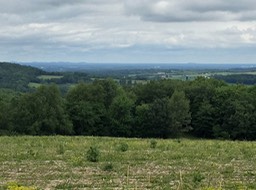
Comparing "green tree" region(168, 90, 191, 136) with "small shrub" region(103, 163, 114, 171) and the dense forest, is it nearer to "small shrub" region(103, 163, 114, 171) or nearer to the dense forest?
the dense forest

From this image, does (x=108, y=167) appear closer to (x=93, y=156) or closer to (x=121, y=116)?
(x=93, y=156)

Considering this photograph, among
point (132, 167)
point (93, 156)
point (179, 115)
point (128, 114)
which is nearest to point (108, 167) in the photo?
point (132, 167)

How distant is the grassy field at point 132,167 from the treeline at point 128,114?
46.8 m

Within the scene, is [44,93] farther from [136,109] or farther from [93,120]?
[136,109]

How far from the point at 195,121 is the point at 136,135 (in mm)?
10133

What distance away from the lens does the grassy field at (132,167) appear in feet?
46.8

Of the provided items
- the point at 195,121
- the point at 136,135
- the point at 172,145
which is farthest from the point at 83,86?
the point at 172,145

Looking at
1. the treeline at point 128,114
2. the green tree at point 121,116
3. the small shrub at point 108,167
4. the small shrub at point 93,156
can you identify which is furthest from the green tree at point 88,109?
the small shrub at point 108,167

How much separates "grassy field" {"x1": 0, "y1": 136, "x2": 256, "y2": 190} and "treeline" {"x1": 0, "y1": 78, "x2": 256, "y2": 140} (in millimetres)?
46762

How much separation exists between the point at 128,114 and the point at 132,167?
57.7 m

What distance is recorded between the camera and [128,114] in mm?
75250

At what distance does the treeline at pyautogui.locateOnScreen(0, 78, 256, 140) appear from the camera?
70875 millimetres

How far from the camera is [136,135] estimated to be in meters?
74.1

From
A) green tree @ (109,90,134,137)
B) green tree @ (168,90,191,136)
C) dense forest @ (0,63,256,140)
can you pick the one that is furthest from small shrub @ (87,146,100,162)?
green tree @ (109,90,134,137)
